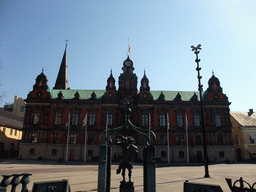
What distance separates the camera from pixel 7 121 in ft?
158

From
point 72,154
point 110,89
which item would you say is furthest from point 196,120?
point 72,154

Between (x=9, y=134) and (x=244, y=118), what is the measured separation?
59523 mm

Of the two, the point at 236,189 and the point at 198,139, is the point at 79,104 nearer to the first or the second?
the point at 198,139

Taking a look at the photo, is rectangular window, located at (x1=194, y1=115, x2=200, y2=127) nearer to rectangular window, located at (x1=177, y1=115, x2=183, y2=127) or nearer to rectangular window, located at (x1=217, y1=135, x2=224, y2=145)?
rectangular window, located at (x1=177, y1=115, x2=183, y2=127)

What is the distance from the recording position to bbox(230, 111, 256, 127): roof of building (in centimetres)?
4812

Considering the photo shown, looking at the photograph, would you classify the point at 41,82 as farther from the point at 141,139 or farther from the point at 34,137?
the point at 141,139

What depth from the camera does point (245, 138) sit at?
152 ft

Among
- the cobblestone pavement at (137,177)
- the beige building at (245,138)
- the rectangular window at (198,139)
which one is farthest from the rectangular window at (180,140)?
the cobblestone pavement at (137,177)

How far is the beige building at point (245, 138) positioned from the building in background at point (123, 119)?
561cm

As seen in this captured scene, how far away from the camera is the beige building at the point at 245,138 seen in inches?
1786

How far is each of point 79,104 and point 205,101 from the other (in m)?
29.0

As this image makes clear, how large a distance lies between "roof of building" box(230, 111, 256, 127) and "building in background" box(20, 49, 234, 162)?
7673 mm

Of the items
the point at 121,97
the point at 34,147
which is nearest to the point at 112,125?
the point at 121,97

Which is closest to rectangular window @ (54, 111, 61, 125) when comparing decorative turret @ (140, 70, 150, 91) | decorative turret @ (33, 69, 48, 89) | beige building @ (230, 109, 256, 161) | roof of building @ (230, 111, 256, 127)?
decorative turret @ (33, 69, 48, 89)
